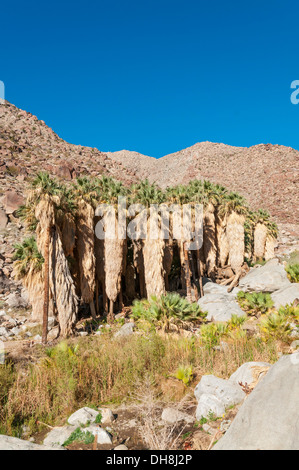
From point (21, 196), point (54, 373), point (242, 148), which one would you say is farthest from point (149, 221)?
point (242, 148)

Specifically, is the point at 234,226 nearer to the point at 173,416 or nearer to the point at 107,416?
the point at 173,416

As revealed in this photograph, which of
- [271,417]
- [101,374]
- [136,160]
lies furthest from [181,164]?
[271,417]

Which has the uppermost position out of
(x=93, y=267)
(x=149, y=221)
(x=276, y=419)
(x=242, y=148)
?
(x=242, y=148)

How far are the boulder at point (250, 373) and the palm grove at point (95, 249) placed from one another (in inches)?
458

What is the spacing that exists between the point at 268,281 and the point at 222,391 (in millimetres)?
16111

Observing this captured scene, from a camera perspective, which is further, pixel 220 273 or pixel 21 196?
pixel 21 196

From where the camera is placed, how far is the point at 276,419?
3.98 m

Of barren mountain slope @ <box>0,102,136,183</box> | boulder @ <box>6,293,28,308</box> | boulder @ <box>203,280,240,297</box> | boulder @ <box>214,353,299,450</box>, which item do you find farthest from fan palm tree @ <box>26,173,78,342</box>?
barren mountain slope @ <box>0,102,136,183</box>

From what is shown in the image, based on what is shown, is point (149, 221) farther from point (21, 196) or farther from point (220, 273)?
point (21, 196)

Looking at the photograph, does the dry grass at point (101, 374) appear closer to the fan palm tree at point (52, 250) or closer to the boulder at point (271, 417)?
the boulder at point (271, 417)

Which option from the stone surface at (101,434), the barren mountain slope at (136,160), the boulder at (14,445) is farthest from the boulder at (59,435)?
the barren mountain slope at (136,160)

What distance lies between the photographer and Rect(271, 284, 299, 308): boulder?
17.2 metres

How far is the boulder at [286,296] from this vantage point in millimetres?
17234
